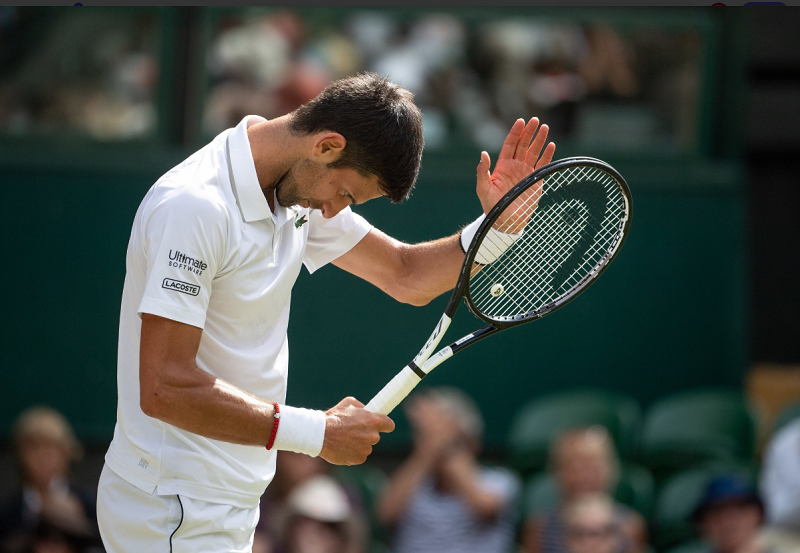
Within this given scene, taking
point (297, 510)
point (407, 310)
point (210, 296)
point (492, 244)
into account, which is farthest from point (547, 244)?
point (407, 310)

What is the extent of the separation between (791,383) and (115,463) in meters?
4.62

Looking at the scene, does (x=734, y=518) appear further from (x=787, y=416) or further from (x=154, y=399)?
(x=154, y=399)

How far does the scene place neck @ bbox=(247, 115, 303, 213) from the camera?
229cm

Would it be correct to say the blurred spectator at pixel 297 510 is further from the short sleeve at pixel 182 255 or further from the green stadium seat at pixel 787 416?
the short sleeve at pixel 182 255

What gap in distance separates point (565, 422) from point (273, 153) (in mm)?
3478

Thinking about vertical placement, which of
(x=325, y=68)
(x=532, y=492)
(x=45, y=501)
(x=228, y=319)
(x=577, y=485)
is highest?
(x=325, y=68)

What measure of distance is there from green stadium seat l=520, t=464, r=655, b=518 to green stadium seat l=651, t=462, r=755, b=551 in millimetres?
86

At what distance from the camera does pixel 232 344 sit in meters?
2.29

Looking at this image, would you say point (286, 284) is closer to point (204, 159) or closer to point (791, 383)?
point (204, 159)

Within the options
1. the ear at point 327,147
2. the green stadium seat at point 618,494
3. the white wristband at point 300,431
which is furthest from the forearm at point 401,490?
the ear at point 327,147

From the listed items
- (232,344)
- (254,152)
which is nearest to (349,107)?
(254,152)

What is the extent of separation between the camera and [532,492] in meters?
5.09

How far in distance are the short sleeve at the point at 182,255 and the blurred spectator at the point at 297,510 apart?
2.71m

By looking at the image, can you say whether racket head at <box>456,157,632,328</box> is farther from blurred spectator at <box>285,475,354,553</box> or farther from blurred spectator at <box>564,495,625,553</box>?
blurred spectator at <box>285,475,354,553</box>
